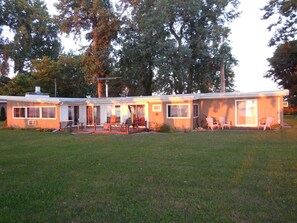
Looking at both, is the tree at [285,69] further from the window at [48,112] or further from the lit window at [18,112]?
the lit window at [18,112]

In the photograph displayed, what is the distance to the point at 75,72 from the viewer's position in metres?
43.3

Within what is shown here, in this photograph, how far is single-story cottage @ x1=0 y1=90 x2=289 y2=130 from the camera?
21.7m

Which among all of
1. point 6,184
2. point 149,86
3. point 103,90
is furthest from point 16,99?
point 6,184

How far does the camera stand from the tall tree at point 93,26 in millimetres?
32844

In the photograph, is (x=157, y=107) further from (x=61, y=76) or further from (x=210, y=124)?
(x=61, y=76)

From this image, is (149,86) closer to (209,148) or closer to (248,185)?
(209,148)

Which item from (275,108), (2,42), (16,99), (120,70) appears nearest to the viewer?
(275,108)

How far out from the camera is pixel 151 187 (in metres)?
6.55

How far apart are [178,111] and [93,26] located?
17.3 metres

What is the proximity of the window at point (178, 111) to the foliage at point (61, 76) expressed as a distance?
20.4m

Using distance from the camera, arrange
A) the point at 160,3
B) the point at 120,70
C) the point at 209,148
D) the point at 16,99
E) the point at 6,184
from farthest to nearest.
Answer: the point at 120,70 → the point at 160,3 → the point at 16,99 → the point at 209,148 → the point at 6,184

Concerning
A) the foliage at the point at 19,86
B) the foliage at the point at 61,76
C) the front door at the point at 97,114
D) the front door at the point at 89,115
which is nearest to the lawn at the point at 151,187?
the front door at the point at 97,114

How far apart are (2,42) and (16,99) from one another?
2007 centimetres

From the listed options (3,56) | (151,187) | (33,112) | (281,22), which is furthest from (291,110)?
(151,187)
